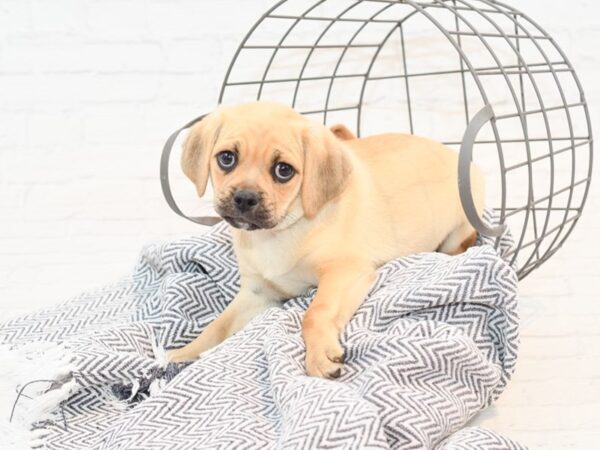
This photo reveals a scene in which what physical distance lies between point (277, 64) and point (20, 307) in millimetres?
1060

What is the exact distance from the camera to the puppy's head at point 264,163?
63.3 inches

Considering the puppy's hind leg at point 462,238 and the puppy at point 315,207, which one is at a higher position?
the puppy at point 315,207

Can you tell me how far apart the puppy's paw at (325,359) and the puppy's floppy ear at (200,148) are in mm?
435

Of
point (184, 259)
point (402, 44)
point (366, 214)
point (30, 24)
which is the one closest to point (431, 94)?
point (402, 44)

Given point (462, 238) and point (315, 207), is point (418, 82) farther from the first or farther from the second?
point (315, 207)

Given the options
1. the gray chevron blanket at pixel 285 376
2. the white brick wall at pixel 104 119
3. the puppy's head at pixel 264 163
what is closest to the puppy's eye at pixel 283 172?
the puppy's head at pixel 264 163

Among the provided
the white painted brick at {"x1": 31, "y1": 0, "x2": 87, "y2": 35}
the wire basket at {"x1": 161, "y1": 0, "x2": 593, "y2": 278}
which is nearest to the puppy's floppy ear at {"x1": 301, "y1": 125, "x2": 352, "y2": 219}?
the wire basket at {"x1": 161, "y1": 0, "x2": 593, "y2": 278}

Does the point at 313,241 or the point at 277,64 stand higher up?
the point at 277,64

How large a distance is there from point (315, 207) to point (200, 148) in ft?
0.89

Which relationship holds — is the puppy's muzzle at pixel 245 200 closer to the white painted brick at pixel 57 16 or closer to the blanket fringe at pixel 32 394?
the blanket fringe at pixel 32 394

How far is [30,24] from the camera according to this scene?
2.52 m

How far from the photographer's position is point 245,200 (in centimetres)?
158

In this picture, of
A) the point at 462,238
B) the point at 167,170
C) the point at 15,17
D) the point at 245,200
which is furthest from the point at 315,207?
the point at 15,17

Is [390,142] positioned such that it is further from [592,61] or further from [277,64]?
[592,61]
